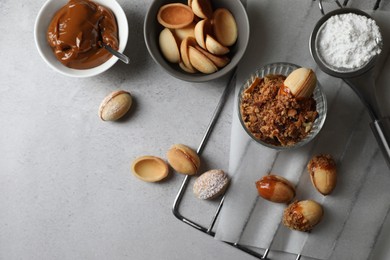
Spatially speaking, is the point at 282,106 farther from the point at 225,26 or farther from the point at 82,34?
the point at 82,34

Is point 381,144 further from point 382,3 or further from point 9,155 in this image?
point 9,155

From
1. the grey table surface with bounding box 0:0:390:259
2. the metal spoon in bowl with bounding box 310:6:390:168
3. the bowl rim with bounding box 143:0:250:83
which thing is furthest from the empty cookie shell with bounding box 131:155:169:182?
the metal spoon in bowl with bounding box 310:6:390:168

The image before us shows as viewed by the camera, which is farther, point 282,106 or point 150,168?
point 150,168

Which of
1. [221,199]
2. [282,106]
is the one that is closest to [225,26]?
[282,106]

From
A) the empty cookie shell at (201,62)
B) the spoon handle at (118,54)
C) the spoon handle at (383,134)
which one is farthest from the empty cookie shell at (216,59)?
the spoon handle at (383,134)

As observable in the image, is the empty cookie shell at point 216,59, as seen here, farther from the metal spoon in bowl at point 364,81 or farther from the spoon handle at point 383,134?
the spoon handle at point 383,134
